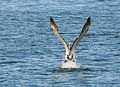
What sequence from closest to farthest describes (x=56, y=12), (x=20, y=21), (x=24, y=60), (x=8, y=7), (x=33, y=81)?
(x=33, y=81) → (x=24, y=60) → (x=20, y=21) → (x=56, y=12) → (x=8, y=7)

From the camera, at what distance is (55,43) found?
31391mm

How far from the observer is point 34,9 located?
151 feet

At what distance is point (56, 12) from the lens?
43.8m

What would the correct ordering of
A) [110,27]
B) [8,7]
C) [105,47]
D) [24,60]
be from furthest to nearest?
1. [8,7]
2. [110,27]
3. [105,47]
4. [24,60]

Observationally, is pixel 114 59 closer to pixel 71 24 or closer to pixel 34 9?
pixel 71 24

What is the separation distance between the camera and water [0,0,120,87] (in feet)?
73.2

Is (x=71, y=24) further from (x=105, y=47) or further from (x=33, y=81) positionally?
(x=33, y=81)

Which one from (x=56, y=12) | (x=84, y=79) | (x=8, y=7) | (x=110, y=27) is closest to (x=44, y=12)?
(x=56, y=12)

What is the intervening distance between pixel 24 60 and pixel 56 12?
17890 mm

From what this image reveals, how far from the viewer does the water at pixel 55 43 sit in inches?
878

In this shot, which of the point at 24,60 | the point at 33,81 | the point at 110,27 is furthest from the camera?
the point at 110,27

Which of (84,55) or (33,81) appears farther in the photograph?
(84,55)

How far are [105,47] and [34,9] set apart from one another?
1719 cm

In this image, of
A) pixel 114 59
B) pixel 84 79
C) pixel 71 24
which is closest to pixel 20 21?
pixel 71 24
